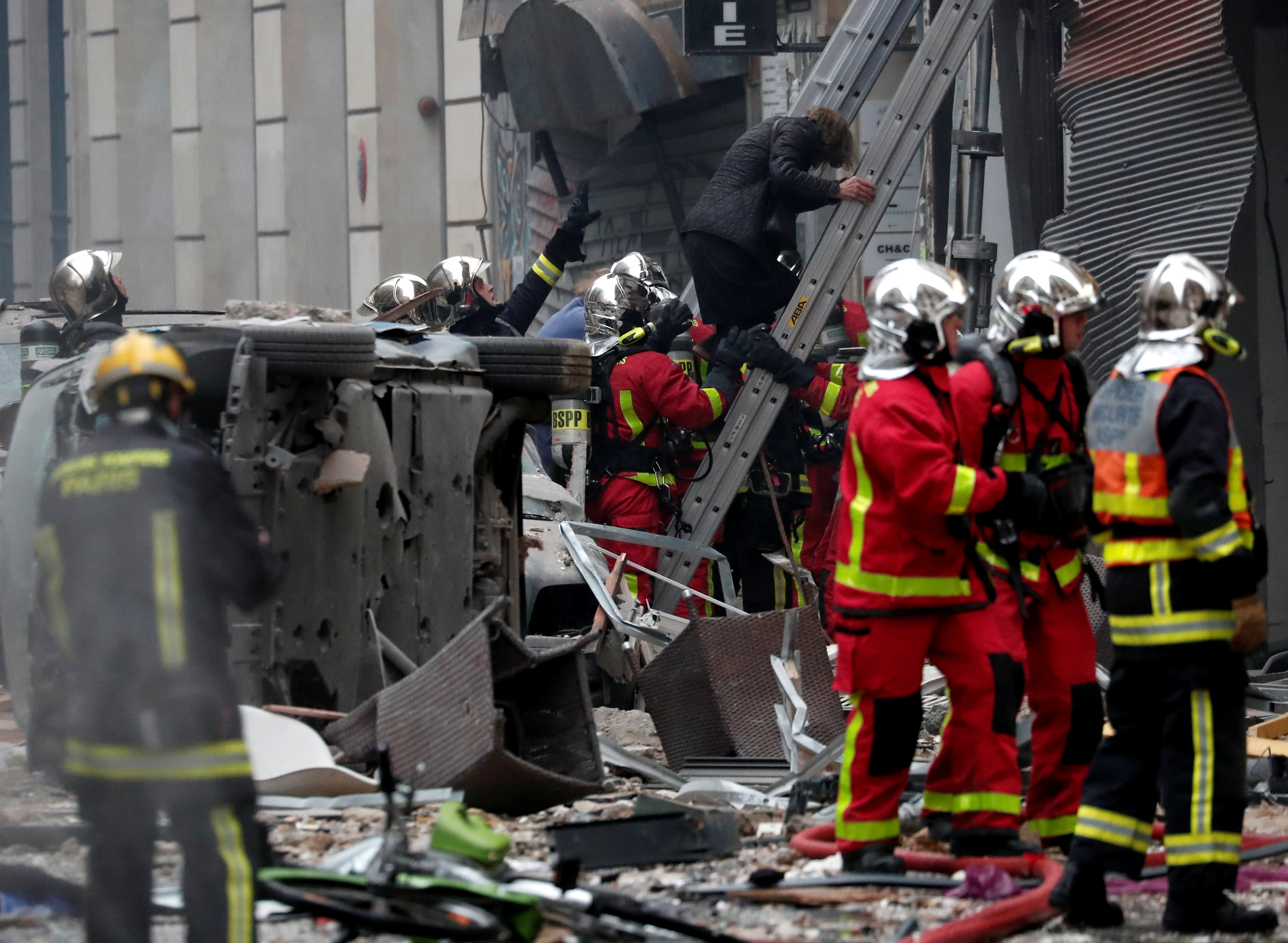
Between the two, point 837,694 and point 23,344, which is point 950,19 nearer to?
point 837,694

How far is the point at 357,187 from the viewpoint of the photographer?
19672 mm

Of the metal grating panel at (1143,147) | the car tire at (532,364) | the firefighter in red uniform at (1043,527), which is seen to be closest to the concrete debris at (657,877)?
the firefighter in red uniform at (1043,527)

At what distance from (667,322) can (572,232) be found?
4.63 ft

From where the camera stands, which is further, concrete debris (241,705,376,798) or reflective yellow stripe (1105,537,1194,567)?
concrete debris (241,705,376,798)

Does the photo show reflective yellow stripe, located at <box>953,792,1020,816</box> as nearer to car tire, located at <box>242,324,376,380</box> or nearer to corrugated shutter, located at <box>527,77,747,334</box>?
car tire, located at <box>242,324,376,380</box>

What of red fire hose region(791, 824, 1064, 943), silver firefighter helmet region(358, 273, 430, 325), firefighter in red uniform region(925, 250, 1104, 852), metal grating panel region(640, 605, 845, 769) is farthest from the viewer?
silver firefighter helmet region(358, 273, 430, 325)

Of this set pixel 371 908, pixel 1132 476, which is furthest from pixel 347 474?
pixel 1132 476

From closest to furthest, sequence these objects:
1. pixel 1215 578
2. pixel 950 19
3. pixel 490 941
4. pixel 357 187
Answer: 1. pixel 490 941
2. pixel 1215 578
3. pixel 950 19
4. pixel 357 187

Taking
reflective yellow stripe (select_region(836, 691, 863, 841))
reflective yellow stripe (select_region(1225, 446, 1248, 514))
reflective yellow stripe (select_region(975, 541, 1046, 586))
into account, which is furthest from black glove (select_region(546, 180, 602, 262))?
reflective yellow stripe (select_region(1225, 446, 1248, 514))

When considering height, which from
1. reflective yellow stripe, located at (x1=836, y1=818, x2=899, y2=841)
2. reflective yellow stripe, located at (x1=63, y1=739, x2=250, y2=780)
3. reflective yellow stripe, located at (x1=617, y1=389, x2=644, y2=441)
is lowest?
reflective yellow stripe, located at (x1=836, y1=818, x2=899, y2=841)

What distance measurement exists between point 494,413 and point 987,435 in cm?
267

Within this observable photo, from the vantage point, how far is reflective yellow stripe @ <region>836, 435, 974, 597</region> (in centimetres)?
464

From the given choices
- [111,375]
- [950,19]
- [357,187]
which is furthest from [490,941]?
[357,187]

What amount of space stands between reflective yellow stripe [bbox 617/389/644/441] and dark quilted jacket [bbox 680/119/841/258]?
0.88m
